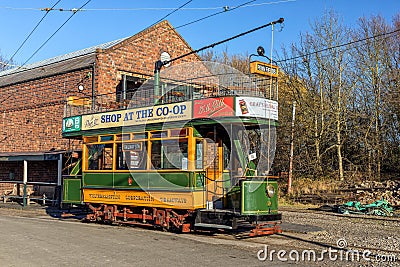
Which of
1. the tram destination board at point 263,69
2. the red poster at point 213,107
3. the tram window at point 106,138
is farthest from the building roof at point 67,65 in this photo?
the tram destination board at point 263,69

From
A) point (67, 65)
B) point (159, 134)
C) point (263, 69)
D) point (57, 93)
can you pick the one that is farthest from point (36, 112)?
point (263, 69)

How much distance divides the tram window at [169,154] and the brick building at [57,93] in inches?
318

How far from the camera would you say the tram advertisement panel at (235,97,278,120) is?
36.9 ft

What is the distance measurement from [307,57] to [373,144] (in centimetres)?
606

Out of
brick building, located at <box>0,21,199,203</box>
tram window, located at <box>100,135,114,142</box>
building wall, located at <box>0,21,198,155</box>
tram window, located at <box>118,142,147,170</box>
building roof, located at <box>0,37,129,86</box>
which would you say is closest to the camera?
tram window, located at <box>118,142,147,170</box>

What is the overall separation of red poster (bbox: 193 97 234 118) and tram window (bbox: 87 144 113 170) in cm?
325

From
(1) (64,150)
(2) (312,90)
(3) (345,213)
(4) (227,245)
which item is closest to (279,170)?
(2) (312,90)

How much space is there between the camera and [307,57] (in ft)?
90.6

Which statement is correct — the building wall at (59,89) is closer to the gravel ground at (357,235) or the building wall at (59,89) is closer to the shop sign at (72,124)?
the shop sign at (72,124)

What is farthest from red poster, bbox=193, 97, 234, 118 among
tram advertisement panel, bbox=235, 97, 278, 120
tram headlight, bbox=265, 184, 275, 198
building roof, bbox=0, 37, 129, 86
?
building roof, bbox=0, 37, 129, 86

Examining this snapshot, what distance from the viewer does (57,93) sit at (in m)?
23.4

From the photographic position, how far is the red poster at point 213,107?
37.2ft

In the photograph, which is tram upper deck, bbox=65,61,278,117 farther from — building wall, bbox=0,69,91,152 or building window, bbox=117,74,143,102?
building wall, bbox=0,69,91,152

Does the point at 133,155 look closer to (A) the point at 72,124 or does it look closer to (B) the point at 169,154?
(B) the point at 169,154
